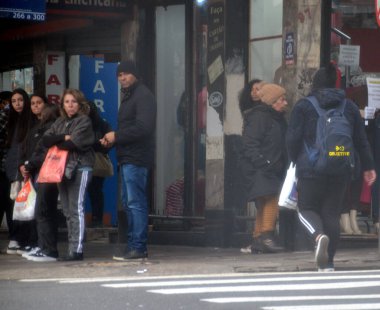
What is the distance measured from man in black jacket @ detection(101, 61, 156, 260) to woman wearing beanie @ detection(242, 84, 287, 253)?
45.9 inches

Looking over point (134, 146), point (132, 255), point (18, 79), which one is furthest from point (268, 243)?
point (18, 79)

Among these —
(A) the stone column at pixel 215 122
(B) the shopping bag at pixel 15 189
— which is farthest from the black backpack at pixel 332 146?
(B) the shopping bag at pixel 15 189

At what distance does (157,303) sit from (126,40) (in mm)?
7690

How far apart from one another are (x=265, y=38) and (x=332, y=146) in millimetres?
3600

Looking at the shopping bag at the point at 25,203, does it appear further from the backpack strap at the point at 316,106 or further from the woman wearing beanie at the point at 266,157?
the backpack strap at the point at 316,106

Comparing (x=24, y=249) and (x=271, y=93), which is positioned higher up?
(x=271, y=93)

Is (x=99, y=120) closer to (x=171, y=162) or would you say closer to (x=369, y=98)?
(x=171, y=162)

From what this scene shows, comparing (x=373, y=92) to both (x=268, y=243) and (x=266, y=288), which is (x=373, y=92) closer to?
(x=268, y=243)

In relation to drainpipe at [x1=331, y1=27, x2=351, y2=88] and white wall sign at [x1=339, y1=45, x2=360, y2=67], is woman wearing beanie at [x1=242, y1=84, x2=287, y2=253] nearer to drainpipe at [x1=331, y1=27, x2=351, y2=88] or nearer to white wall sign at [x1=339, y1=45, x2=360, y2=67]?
drainpipe at [x1=331, y1=27, x2=351, y2=88]

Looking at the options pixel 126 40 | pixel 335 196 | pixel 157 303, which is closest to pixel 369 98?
pixel 126 40

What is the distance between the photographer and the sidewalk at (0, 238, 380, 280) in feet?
38.6

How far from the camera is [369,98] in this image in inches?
610

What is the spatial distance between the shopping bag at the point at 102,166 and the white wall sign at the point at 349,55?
3135 millimetres

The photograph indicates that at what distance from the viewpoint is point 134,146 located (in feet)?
41.9
